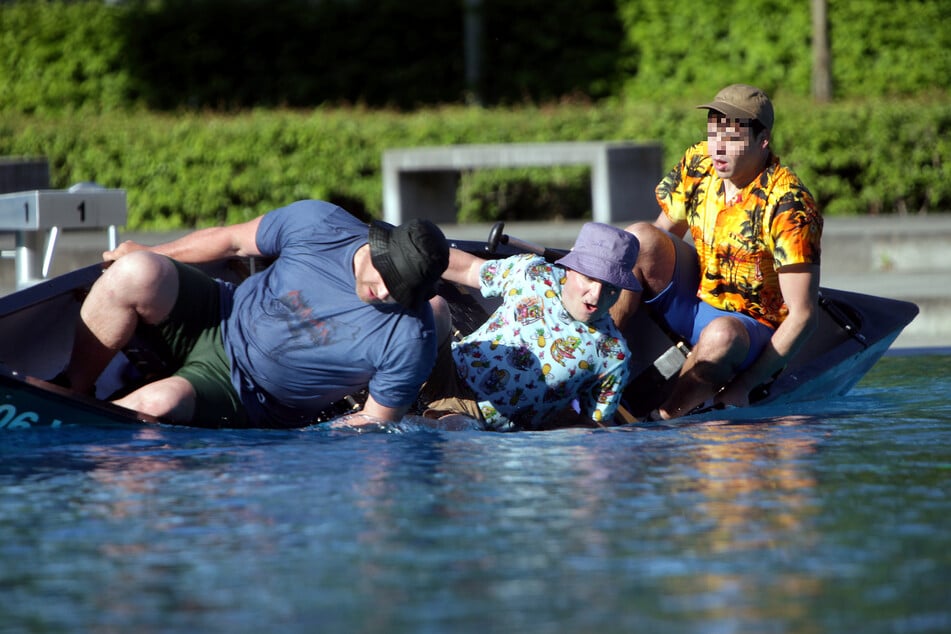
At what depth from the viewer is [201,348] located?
226 inches

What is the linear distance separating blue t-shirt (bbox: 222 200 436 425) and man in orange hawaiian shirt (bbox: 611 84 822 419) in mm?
1229

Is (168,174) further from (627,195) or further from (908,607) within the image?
(908,607)

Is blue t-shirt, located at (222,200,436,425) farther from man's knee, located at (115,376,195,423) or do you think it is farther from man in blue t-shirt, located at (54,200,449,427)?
man's knee, located at (115,376,195,423)

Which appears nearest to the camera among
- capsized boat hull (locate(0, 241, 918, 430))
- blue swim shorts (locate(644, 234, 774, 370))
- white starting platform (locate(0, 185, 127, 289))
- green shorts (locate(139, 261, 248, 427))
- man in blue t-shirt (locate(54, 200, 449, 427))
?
man in blue t-shirt (locate(54, 200, 449, 427))

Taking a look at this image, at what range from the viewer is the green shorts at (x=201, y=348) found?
558 centimetres

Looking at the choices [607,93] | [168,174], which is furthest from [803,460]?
[607,93]

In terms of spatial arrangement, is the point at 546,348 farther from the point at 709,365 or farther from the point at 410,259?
the point at 410,259

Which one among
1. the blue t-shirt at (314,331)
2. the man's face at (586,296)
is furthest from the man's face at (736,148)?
the blue t-shirt at (314,331)

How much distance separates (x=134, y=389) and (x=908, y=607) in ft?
10.9

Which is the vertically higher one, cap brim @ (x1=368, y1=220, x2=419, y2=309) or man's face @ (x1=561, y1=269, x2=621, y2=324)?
cap brim @ (x1=368, y1=220, x2=419, y2=309)

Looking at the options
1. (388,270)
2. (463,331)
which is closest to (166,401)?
(388,270)

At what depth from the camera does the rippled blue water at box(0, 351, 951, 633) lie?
3531 mm

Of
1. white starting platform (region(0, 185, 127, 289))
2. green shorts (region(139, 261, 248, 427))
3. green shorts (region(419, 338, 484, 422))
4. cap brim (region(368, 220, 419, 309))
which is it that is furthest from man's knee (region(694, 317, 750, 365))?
white starting platform (region(0, 185, 127, 289))

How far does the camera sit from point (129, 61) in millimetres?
18906
